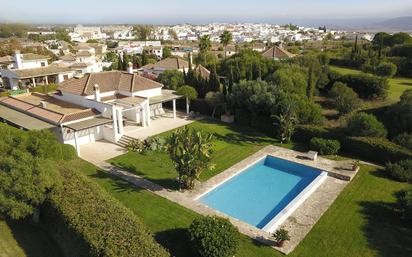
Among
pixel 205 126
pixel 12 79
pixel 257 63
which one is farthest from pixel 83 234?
pixel 12 79

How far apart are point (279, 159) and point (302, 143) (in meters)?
5.08

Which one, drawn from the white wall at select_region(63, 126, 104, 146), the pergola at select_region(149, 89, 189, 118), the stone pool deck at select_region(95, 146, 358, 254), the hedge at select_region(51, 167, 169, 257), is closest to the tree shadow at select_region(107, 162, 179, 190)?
the stone pool deck at select_region(95, 146, 358, 254)

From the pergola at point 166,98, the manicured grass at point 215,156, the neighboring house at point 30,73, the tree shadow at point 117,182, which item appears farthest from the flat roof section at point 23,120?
the neighboring house at point 30,73

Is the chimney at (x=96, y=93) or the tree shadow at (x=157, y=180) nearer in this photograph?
the tree shadow at (x=157, y=180)

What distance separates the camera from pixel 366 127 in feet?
98.3

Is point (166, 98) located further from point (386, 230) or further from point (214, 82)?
point (386, 230)

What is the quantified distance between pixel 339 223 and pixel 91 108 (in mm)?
26749

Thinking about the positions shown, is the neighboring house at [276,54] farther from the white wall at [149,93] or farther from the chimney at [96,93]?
the chimney at [96,93]

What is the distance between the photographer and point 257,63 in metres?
47.0

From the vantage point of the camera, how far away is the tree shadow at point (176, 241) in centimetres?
1725

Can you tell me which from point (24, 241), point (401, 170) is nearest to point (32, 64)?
point (24, 241)

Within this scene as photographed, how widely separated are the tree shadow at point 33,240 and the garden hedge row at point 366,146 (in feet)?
81.3

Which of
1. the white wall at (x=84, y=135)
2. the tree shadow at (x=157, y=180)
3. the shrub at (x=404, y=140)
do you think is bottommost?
the tree shadow at (x=157, y=180)

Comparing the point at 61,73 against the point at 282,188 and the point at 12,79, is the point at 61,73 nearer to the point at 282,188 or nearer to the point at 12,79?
→ the point at 12,79
